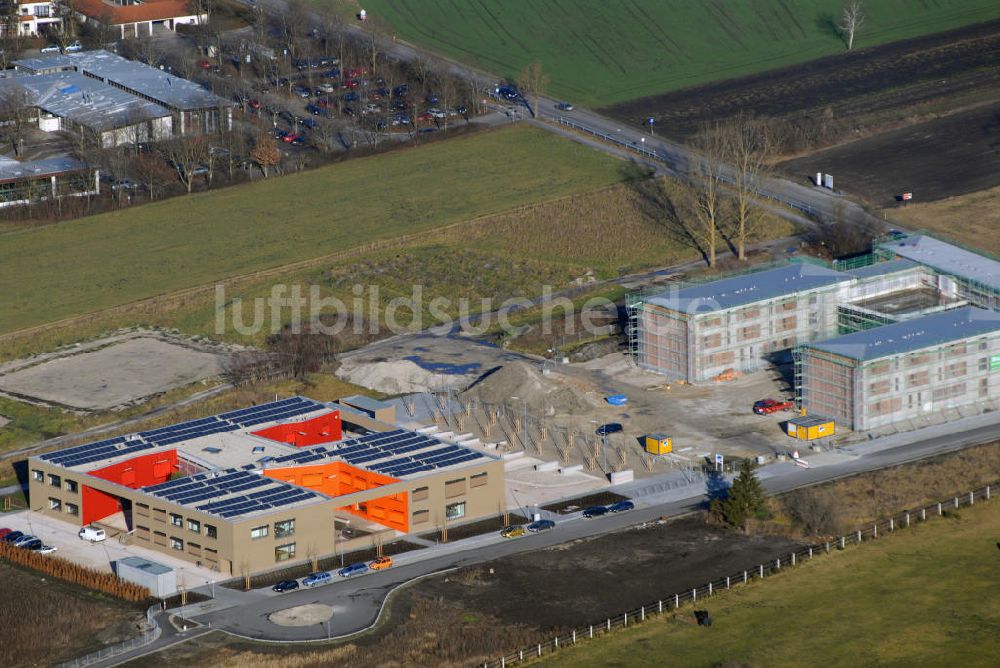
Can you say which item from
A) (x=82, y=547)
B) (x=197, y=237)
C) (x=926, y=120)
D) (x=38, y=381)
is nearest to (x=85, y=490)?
(x=82, y=547)

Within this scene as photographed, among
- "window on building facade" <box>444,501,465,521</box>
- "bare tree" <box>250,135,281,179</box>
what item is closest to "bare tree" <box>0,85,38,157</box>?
"bare tree" <box>250,135,281,179</box>

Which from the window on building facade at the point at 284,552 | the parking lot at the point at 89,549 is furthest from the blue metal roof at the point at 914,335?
the parking lot at the point at 89,549

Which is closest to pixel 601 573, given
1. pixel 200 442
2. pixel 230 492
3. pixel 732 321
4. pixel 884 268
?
pixel 230 492

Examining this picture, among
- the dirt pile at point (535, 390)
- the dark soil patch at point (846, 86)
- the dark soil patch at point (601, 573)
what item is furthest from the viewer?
the dark soil patch at point (846, 86)

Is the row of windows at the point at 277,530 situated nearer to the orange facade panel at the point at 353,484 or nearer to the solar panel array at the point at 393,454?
the orange facade panel at the point at 353,484

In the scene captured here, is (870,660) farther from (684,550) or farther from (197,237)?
(197,237)
